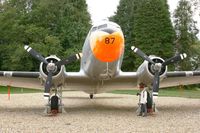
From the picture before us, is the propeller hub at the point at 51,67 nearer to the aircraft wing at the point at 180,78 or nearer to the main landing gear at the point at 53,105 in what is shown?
the main landing gear at the point at 53,105

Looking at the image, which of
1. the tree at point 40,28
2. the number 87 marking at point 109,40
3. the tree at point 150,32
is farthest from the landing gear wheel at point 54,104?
the tree at point 150,32

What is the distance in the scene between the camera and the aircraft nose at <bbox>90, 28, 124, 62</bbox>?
52.2 feet

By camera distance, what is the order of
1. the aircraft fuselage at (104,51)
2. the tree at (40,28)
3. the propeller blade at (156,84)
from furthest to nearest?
1. the tree at (40,28)
2. the propeller blade at (156,84)
3. the aircraft fuselage at (104,51)

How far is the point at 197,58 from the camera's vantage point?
7681 centimetres

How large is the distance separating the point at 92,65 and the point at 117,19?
185 ft

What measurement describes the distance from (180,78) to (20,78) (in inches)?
349

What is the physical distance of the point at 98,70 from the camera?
17.7 m

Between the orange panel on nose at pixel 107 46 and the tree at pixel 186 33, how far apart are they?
53384mm

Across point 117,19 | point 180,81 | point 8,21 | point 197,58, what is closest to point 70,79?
point 180,81

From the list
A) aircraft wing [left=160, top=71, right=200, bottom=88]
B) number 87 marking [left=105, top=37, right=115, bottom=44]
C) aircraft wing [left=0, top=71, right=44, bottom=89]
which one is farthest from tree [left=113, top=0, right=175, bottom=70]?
number 87 marking [left=105, top=37, right=115, bottom=44]

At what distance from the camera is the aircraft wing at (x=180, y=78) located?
19562 mm

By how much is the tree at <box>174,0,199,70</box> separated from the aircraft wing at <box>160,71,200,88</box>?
153 feet

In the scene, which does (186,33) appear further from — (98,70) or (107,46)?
(107,46)

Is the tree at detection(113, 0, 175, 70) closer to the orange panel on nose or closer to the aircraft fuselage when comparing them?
the aircraft fuselage
